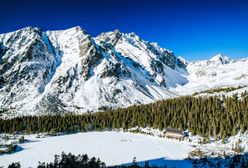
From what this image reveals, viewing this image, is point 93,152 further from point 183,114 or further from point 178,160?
point 183,114

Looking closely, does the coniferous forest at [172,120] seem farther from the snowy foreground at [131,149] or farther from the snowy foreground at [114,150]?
the snowy foreground at [114,150]

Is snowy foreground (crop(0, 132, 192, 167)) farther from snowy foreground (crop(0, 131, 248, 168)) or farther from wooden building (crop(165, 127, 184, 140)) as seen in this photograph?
wooden building (crop(165, 127, 184, 140))

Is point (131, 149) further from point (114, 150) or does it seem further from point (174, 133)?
point (174, 133)

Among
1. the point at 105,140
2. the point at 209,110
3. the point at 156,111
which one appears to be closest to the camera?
the point at 105,140

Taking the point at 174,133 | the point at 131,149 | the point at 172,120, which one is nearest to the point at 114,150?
the point at 131,149

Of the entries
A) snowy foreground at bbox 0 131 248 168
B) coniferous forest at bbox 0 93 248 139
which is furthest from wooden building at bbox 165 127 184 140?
coniferous forest at bbox 0 93 248 139

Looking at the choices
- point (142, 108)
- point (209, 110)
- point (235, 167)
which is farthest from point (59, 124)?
point (235, 167)

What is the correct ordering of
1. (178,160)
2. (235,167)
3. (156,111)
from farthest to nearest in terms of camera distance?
(156,111) → (178,160) → (235,167)
